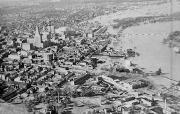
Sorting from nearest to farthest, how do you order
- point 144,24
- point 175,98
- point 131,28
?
point 175,98, point 131,28, point 144,24

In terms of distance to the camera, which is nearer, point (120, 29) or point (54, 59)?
point (54, 59)

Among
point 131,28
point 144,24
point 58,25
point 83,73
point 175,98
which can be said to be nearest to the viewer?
point 175,98

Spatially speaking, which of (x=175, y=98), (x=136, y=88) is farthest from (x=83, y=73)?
(x=175, y=98)

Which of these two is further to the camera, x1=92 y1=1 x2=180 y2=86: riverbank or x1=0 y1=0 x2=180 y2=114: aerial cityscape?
x1=92 y1=1 x2=180 y2=86: riverbank

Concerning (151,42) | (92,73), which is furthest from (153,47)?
(92,73)

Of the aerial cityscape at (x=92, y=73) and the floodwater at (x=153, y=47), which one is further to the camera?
the floodwater at (x=153, y=47)

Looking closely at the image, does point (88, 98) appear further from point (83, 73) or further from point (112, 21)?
point (112, 21)

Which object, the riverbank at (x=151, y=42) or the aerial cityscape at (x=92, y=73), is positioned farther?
the riverbank at (x=151, y=42)
